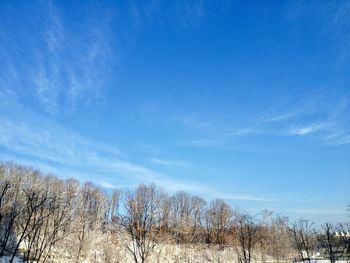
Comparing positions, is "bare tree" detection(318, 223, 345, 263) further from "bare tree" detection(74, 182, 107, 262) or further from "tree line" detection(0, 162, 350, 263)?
"bare tree" detection(74, 182, 107, 262)

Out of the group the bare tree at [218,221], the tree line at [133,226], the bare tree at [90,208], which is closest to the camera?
the tree line at [133,226]

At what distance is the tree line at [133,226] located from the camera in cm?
3062

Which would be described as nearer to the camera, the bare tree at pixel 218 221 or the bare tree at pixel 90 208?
the bare tree at pixel 90 208

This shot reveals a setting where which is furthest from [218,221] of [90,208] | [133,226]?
[133,226]

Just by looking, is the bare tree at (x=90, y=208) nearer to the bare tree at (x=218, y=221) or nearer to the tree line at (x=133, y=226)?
the tree line at (x=133, y=226)

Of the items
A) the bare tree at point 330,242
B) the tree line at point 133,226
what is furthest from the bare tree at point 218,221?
the bare tree at point 330,242

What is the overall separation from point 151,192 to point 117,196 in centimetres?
1849

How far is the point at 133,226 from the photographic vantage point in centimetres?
3147

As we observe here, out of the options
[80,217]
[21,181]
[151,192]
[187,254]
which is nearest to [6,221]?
[21,181]

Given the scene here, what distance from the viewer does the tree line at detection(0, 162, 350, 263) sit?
1206 inches

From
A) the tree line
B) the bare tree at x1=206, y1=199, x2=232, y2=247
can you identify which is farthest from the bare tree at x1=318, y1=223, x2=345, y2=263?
the bare tree at x1=206, y1=199, x2=232, y2=247

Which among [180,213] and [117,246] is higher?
[180,213]

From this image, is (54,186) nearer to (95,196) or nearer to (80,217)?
(80,217)

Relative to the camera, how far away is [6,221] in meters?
39.2
